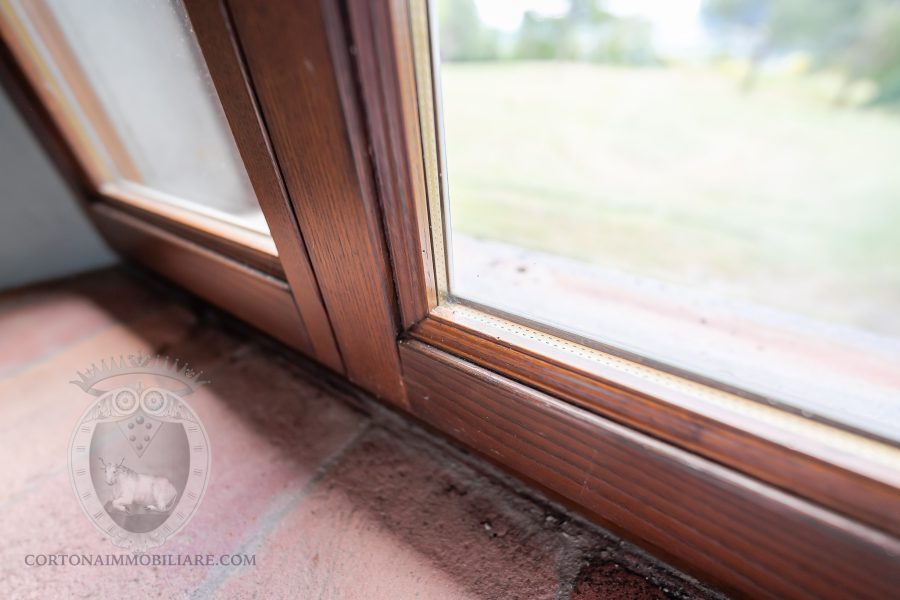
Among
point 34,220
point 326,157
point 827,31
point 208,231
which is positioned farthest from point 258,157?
point 827,31

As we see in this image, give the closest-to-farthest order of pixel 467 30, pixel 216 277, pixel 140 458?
pixel 140 458 → pixel 216 277 → pixel 467 30

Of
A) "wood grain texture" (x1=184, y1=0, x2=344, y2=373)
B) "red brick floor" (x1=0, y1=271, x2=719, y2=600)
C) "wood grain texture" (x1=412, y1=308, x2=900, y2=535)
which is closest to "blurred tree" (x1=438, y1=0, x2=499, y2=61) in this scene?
"wood grain texture" (x1=184, y1=0, x2=344, y2=373)

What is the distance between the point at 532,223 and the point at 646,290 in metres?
1.10

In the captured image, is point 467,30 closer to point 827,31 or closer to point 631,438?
point 827,31

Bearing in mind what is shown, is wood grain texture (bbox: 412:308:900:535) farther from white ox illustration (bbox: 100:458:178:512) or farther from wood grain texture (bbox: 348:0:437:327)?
white ox illustration (bbox: 100:458:178:512)

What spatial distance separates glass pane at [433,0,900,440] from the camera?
48 centimetres

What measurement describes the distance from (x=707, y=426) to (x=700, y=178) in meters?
2.41

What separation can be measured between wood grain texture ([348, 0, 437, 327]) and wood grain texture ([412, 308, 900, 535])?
57mm

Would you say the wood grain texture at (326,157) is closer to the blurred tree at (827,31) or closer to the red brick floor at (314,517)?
the red brick floor at (314,517)

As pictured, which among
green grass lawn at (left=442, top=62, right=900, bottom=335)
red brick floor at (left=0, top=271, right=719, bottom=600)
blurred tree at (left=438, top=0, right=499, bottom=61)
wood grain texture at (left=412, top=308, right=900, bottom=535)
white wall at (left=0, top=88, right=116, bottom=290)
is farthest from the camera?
green grass lawn at (left=442, top=62, right=900, bottom=335)

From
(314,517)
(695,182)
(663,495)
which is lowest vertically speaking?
(695,182)

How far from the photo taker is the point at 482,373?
15.4 inches

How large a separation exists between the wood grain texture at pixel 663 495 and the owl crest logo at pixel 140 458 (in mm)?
295

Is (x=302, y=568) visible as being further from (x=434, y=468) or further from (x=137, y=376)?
(x=137, y=376)
